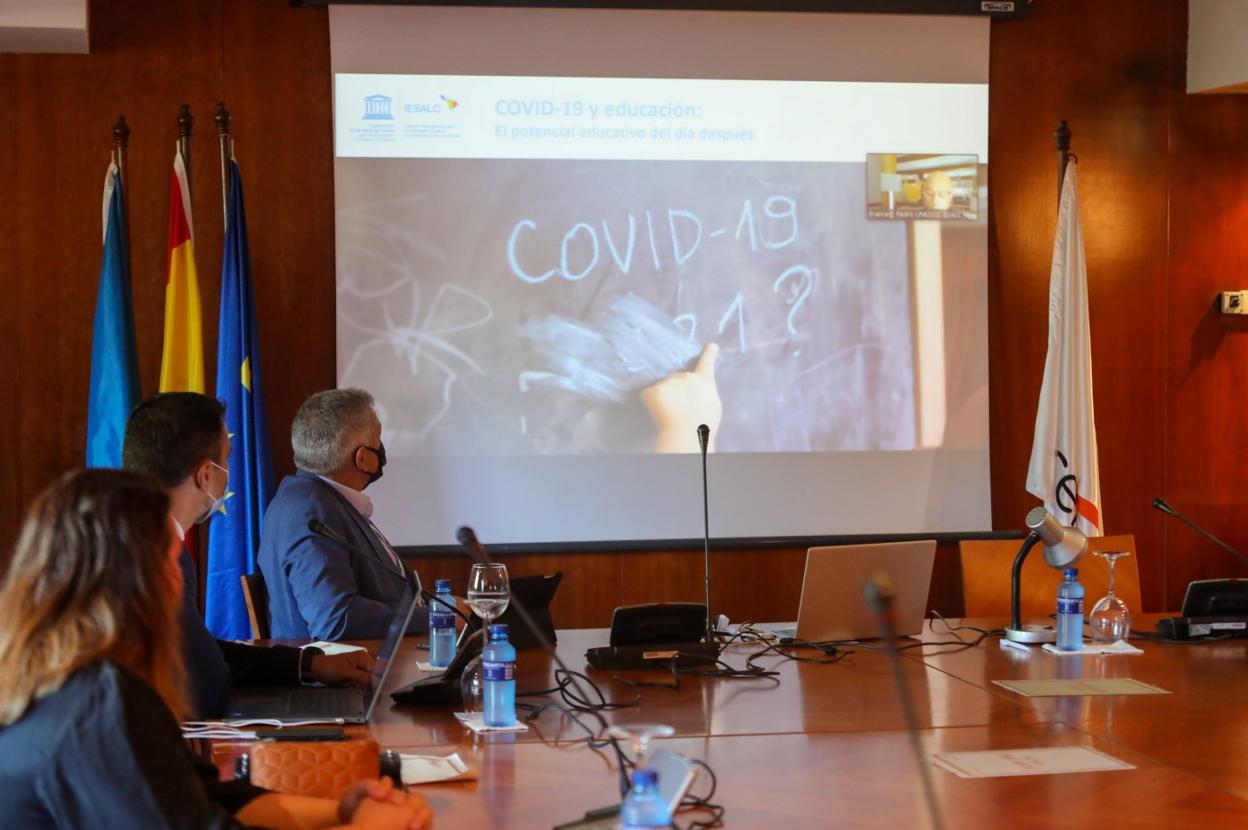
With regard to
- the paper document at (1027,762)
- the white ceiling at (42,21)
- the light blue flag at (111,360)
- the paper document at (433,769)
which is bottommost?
the paper document at (1027,762)

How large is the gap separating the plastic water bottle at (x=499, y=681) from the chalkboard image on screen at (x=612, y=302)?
2.55 metres

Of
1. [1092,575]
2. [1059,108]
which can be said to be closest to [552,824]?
[1092,575]

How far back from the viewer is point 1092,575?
4219 millimetres

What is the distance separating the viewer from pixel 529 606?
10.4 feet

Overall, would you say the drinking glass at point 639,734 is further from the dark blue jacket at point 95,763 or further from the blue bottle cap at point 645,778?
the dark blue jacket at point 95,763

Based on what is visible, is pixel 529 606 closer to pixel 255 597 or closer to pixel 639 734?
pixel 255 597

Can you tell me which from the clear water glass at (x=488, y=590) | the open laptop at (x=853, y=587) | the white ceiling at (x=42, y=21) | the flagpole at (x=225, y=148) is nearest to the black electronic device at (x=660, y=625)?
the open laptop at (x=853, y=587)

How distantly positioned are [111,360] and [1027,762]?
140 inches

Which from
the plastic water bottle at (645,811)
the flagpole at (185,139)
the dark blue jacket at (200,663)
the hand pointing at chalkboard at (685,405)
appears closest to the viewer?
the plastic water bottle at (645,811)

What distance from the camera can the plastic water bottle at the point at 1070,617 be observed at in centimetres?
319

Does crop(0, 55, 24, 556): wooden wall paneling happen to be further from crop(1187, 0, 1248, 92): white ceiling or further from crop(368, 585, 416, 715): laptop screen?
crop(1187, 0, 1248, 92): white ceiling

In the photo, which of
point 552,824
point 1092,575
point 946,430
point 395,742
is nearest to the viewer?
point 552,824

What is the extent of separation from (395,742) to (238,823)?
0.77m

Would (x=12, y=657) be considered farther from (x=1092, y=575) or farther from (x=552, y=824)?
(x=1092, y=575)
